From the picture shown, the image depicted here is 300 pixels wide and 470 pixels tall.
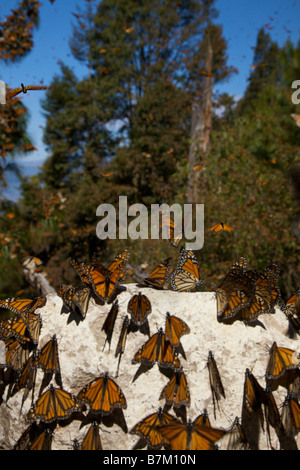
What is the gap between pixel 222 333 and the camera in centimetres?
180

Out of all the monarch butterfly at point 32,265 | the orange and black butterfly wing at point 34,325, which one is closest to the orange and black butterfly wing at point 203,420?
the orange and black butterfly wing at point 34,325

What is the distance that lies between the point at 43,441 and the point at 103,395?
0.40 meters

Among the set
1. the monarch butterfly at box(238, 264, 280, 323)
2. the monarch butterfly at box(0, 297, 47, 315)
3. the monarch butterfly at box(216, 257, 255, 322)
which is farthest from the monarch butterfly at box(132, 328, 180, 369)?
the monarch butterfly at box(0, 297, 47, 315)

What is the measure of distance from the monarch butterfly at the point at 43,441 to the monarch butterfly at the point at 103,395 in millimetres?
253

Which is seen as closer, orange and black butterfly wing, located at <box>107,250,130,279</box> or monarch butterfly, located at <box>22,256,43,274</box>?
orange and black butterfly wing, located at <box>107,250,130,279</box>

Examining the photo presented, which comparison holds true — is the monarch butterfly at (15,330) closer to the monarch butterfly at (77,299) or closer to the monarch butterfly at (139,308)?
the monarch butterfly at (77,299)

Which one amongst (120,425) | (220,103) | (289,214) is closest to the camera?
(120,425)

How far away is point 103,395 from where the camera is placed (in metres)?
1.65

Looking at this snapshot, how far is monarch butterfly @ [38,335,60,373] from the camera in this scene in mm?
1751

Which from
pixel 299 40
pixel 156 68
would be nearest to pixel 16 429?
pixel 299 40

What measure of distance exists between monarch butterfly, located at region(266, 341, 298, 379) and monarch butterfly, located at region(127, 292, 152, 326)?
0.68m

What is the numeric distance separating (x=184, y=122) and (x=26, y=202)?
6.64 meters

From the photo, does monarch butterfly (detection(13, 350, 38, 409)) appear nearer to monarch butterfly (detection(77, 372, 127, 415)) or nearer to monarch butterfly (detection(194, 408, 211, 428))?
monarch butterfly (detection(77, 372, 127, 415))

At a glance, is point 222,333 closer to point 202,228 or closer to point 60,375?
point 60,375
